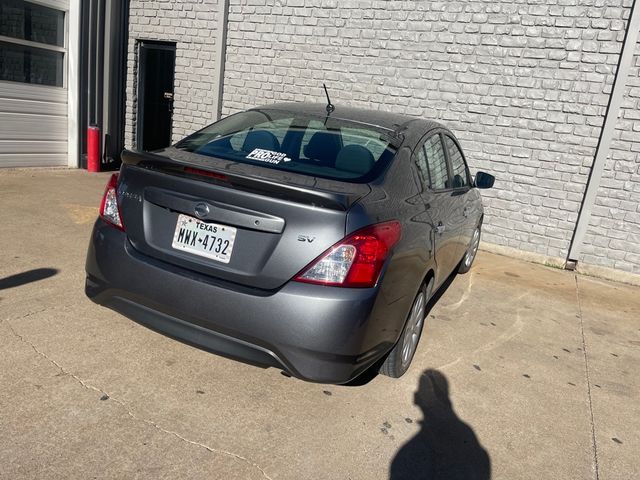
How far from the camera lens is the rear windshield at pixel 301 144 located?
3064 mm

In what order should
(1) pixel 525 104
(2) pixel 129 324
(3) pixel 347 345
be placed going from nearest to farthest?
(3) pixel 347 345 → (2) pixel 129 324 → (1) pixel 525 104

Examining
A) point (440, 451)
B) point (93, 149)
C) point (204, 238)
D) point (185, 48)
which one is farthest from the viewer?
point (185, 48)

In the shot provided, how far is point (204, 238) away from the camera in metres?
2.60

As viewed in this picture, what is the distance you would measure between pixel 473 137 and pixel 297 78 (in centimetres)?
274

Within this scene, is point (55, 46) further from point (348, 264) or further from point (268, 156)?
point (348, 264)

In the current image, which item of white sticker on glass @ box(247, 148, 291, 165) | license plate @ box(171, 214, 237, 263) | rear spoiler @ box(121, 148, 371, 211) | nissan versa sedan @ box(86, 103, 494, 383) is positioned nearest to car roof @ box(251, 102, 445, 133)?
nissan versa sedan @ box(86, 103, 494, 383)

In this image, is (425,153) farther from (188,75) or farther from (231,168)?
(188,75)

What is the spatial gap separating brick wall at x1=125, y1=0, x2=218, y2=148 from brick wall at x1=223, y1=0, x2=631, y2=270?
1211 mm

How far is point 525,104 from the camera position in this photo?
Answer: 6.80m

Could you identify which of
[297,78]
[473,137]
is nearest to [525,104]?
[473,137]

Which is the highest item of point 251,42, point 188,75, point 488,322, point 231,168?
point 251,42

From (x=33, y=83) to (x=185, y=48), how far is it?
2306mm

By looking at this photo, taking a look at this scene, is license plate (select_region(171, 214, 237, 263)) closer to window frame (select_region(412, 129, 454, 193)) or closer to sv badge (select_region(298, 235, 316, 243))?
sv badge (select_region(298, 235, 316, 243))

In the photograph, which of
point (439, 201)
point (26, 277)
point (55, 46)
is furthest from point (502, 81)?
point (55, 46)
